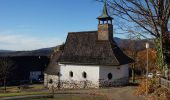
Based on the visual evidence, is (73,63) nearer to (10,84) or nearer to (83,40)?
(83,40)

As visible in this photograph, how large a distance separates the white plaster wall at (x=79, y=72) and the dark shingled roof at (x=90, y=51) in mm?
729

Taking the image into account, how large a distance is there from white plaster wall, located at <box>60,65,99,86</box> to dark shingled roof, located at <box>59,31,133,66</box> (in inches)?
28.7

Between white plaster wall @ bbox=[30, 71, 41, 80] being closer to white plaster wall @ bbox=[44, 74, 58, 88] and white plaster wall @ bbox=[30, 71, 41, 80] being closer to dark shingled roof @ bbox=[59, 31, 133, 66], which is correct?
white plaster wall @ bbox=[44, 74, 58, 88]

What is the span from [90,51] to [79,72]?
3478 millimetres

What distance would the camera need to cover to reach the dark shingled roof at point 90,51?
4078 centimetres

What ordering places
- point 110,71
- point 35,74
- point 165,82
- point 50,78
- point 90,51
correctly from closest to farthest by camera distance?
point 165,82 < point 110,71 < point 90,51 < point 50,78 < point 35,74

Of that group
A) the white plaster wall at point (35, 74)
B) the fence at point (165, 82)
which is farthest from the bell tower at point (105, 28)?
the white plaster wall at point (35, 74)

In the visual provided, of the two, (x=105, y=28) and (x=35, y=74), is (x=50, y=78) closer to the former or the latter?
(x=105, y=28)

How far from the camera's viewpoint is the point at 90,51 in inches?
1693

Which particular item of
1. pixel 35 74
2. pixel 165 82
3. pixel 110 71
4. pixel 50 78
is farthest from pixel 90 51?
pixel 35 74

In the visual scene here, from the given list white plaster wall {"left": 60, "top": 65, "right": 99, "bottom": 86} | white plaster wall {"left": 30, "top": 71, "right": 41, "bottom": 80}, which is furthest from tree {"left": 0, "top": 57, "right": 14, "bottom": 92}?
white plaster wall {"left": 60, "top": 65, "right": 99, "bottom": 86}

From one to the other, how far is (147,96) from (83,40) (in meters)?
23.3

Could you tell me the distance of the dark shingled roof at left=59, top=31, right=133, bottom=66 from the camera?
40.8 m

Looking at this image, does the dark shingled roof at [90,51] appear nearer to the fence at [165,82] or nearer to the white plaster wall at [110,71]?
the white plaster wall at [110,71]
